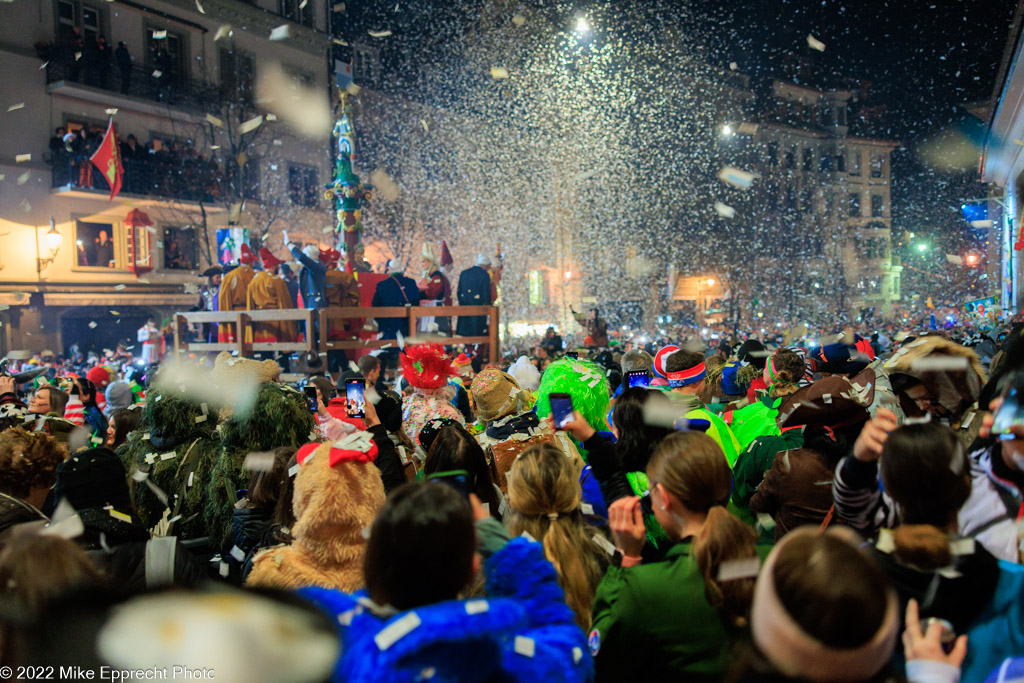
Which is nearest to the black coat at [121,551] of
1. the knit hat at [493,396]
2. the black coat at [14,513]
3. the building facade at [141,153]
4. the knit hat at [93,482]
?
the black coat at [14,513]

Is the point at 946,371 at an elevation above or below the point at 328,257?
below

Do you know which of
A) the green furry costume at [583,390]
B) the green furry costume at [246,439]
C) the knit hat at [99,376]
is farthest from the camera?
the knit hat at [99,376]

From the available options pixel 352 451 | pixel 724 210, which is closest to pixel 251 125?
pixel 352 451

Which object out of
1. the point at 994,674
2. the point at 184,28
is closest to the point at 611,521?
the point at 994,674

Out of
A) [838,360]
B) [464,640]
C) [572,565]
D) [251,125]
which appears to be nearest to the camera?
[464,640]

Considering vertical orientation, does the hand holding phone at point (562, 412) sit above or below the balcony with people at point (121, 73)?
below

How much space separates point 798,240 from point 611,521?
159 ft

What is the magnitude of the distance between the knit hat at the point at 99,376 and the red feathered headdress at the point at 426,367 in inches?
205

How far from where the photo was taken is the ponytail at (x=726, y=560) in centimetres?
166

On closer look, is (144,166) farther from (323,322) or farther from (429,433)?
(429,433)

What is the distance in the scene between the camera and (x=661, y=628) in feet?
5.56

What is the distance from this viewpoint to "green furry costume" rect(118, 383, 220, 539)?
3.26m

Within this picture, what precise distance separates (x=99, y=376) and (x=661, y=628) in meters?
8.18

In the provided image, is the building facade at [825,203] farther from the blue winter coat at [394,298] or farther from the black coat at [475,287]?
the blue winter coat at [394,298]
